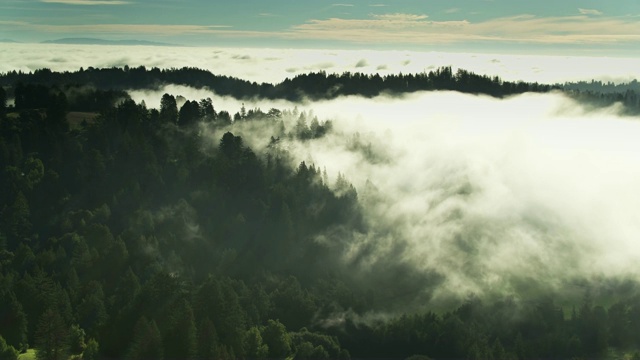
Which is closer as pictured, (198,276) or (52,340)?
(52,340)

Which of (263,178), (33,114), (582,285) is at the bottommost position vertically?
(582,285)

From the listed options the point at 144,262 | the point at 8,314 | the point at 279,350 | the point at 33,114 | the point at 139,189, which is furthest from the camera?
the point at 33,114

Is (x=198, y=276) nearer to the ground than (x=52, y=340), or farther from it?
nearer to the ground

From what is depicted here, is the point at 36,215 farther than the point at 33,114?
No

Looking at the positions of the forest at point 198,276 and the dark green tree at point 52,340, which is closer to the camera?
the dark green tree at point 52,340

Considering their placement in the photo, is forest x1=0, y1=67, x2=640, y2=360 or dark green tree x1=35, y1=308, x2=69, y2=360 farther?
forest x1=0, y1=67, x2=640, y2=360

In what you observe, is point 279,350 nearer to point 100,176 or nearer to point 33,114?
point 100,176

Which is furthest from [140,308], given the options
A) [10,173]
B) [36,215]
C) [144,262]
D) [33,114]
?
[33,114]

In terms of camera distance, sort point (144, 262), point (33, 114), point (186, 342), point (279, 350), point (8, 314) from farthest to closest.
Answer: point (33, 114) < point (144, 262) < point (279, 350) < point (8, 314) < point (186, 342)
